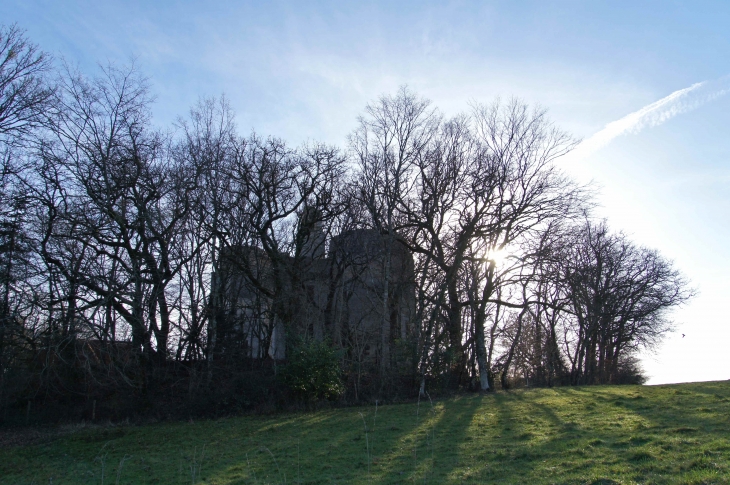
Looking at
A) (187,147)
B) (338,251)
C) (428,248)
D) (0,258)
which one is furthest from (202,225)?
(428,248)

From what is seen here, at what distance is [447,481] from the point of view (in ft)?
29.8

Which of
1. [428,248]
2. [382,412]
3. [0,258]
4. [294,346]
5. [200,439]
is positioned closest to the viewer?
[200,439]

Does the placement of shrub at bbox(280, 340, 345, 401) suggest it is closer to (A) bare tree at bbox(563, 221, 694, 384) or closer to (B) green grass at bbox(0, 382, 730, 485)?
(B) green grass at bbox(0, 382, 730, 485)

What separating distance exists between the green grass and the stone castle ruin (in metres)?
5.79

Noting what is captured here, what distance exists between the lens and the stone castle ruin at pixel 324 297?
26.5 m

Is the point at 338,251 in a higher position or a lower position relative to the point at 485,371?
higher

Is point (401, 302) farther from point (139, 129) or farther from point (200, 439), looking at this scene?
point (139, 129)

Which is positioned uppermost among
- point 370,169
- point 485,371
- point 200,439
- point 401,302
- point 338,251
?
point 370,169

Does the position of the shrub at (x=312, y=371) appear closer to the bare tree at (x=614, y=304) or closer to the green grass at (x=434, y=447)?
the green grass at (x=434, y=447)

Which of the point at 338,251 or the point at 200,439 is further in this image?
the point at 338,251

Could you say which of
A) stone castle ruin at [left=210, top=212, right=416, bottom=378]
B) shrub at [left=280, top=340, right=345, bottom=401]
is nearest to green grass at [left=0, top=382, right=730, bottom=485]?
shrub at [left=280, top=340, right=345, bottom=401]

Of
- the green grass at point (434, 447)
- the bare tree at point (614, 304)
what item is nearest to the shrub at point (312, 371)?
the green grass at point (434, 447)

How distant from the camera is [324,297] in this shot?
97.2ft

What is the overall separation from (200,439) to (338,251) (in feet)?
46.9
